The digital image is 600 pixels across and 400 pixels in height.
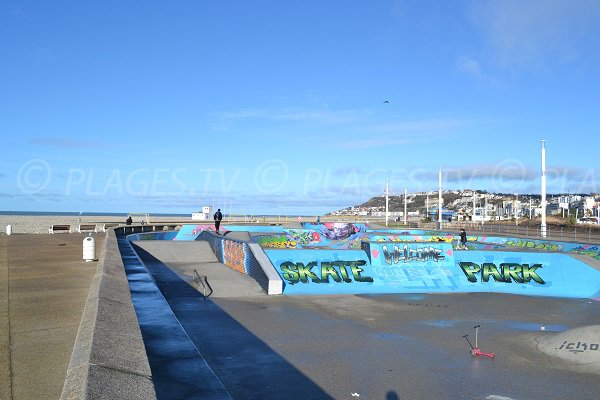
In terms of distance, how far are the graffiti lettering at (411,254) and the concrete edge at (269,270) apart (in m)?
5.81

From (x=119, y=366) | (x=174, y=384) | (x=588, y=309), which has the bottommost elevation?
(x=588, y=309)

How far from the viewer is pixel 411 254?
2412cm

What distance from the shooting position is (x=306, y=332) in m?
13.3

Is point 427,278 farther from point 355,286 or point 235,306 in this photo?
point 235,306

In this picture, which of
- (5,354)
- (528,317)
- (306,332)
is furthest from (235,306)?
(5,354)

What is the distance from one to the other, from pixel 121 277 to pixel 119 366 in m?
6.30

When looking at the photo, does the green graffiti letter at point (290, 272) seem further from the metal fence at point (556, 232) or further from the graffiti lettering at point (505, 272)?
the metal fence at point (556, 232)

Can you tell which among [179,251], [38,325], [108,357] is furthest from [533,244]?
[108,357]

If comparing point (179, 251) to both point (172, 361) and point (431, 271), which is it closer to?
point (431, 271)

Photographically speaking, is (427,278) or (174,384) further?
(427,278)

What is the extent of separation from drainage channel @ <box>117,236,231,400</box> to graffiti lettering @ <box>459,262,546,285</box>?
17.7m

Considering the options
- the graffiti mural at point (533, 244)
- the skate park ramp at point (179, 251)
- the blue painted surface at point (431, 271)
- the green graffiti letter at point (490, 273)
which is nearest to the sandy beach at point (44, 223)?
the skate park ramp at point (179, 251)

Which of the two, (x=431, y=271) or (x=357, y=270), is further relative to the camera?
(x=431, y=271)

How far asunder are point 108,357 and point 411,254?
68.9 feet
